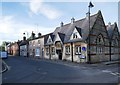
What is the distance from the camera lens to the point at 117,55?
37281 millimetres

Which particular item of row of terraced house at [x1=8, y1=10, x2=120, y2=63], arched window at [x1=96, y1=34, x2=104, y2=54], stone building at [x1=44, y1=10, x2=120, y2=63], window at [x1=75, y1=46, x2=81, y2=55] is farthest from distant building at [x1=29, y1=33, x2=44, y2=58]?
arched window at [x1=96, y1=34, x2=104, y2=54]

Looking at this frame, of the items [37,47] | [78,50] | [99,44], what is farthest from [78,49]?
[37,47]

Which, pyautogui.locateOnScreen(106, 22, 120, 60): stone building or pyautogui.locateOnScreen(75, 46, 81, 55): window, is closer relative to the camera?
pyautogui.locateOnScreen(75, 46, 81, 55): window

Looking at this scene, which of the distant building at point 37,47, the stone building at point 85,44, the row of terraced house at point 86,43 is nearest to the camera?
the stone building at point 85,44

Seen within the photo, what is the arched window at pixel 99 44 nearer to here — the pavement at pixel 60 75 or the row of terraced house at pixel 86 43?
the row of terraced house at pixel 86 43

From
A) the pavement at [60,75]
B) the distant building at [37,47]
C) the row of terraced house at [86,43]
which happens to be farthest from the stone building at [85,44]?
the pavement at [60,75]

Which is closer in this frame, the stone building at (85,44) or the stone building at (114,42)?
the stone building at (85,44)

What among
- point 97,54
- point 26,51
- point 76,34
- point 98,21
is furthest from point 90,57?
point 26,51

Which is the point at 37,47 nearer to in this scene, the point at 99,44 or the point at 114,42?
the point at 99,44

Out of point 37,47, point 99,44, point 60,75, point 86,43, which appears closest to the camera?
point 60,75

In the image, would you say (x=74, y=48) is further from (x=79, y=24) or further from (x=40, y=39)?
(x=40, y=39)

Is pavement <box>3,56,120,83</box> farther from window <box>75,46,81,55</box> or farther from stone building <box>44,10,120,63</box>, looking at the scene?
window <box>75,46,81,55</box>

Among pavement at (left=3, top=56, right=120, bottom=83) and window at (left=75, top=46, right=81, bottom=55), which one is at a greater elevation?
window at (left=75, top=46, right=81, bottom=55)

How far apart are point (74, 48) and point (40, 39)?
1608cm
